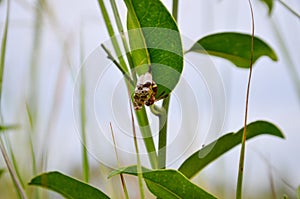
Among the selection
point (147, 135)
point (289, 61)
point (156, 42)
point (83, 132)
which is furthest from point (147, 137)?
point (289, 61)

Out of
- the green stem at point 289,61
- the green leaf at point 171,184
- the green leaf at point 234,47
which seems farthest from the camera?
the green stem at point 289,61

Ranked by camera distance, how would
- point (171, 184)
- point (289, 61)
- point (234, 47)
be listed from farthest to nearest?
point (289, 61), point (234, 47), point (171, 184)

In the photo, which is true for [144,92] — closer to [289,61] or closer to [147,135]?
[147,135]

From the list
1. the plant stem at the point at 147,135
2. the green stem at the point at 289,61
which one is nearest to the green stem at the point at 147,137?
the plant stem at the point at 147,135

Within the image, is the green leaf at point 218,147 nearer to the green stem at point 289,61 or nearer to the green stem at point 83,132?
the green stem at point 83,132

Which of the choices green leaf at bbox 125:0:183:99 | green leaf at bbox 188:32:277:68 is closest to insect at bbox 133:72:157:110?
green leaf at bbox 125:0:183:99

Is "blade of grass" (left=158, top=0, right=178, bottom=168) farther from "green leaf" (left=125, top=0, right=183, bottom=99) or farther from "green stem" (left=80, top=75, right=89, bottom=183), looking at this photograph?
"green stem" (left=80, top=75, right=89, bottom=183)

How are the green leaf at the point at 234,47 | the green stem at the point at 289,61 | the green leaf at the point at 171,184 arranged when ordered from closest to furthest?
the green leaf at the point at 171,184 → the green leaf at the point at 234,47 → the green stem at the point at 289,61
